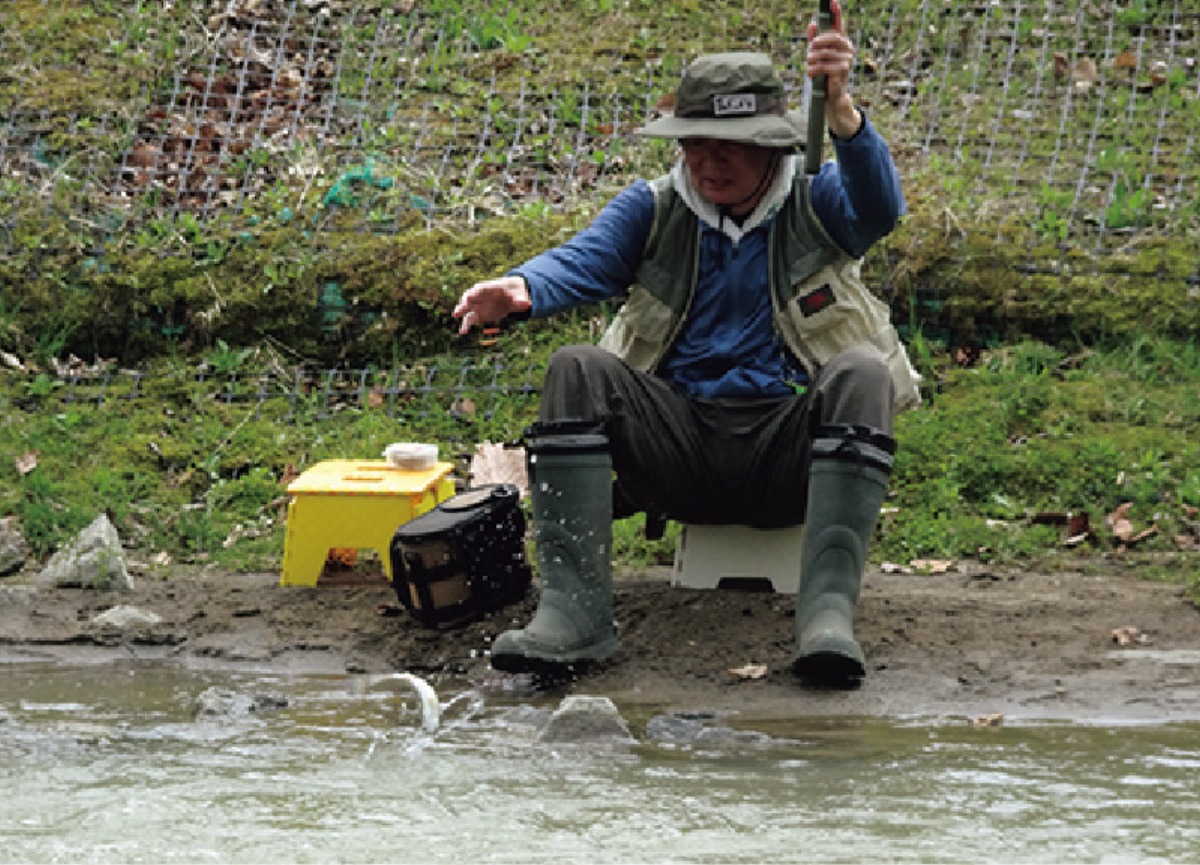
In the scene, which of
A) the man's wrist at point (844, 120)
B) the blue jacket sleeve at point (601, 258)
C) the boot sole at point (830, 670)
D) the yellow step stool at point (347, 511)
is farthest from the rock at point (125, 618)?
the man's wrist at point (844, 120)

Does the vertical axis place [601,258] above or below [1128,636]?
above

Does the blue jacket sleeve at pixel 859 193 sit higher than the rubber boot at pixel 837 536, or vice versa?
the blue jacket sleeve at pixel 859 193

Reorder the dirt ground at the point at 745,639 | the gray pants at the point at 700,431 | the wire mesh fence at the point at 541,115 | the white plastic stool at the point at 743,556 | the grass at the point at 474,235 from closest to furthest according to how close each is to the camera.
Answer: the dirt ground at the point at 745,639 < the gray pants at the point at 700,431 < the white plastic stool at the point at 743,556 < the grass at the point at 474,235 < the wire mesh fence at the point at 541,115

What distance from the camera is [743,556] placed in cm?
573

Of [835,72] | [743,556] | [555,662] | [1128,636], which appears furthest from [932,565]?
[835,72]

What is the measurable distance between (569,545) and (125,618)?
4.81 feet

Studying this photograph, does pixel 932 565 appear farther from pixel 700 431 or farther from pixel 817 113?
pixel 817 113

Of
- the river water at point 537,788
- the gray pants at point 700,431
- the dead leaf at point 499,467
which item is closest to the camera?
the river water at point 537,788

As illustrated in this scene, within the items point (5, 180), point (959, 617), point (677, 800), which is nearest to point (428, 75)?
point (5, 180)

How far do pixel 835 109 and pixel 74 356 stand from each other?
3778mm

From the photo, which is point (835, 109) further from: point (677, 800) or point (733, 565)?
point (677, 800)

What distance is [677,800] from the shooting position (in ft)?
13.4

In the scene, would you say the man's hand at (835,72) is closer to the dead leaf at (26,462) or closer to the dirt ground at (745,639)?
the dirt ground at (745,639)

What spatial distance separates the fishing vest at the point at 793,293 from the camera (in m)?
5.43
